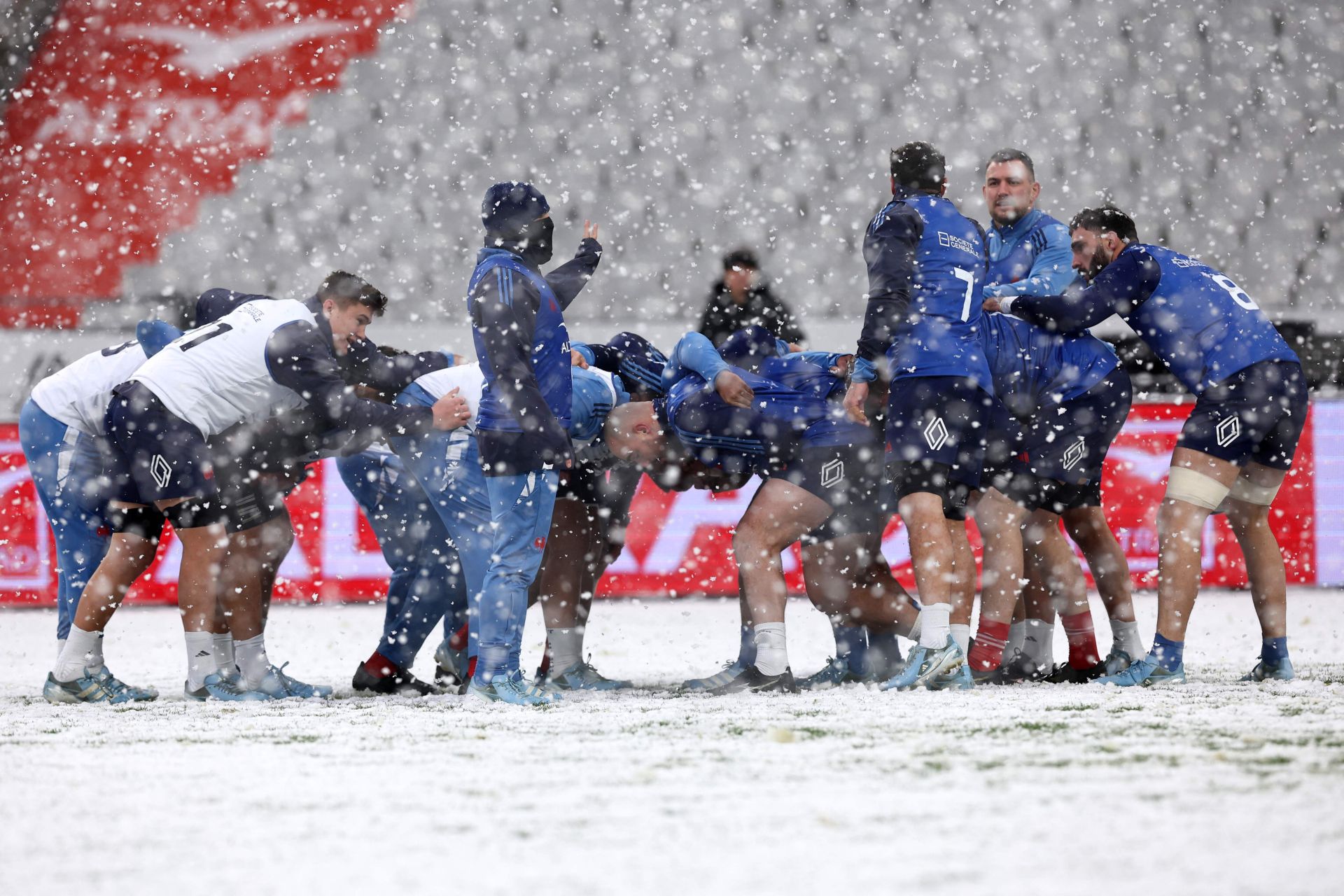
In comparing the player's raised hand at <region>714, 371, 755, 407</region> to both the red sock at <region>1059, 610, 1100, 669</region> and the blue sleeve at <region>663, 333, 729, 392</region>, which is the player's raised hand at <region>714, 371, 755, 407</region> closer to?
the blue sleeve at <region>663, 333, 729, 392</region>

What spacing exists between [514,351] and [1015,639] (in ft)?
6.71

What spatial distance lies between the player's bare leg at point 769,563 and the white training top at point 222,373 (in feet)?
5.16

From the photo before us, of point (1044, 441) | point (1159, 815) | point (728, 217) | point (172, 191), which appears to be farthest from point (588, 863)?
point (172, 191)

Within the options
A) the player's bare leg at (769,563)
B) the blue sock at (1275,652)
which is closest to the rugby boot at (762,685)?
the player's bare leg at (769,563)

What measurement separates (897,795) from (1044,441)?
2.30m

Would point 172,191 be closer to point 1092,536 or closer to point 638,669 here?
point 638,669

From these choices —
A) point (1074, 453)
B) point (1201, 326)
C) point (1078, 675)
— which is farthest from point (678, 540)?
point (1201, 326)

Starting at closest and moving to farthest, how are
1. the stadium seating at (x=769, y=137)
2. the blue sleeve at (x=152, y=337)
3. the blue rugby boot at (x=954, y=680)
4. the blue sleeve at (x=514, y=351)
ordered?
1. the blue sleeve at (x=514, y=351)
2. the blue rugby boot at (x=954, y=680)
3. the blue sleeve at (x=152, y=337)
4. the stadium seating at (x=769, y=137)

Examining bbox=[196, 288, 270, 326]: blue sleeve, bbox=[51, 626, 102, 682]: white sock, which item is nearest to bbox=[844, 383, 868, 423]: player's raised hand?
bbox=[196, 288, 270, 326]: blue sleeve

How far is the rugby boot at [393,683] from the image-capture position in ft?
14.9

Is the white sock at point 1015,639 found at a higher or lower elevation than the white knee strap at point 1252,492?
lower

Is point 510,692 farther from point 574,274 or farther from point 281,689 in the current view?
point 574,274

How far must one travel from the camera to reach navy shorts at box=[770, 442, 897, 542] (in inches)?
169

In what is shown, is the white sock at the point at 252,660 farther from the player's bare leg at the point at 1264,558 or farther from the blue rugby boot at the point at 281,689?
the player's bare leg at the point at 1264,558
